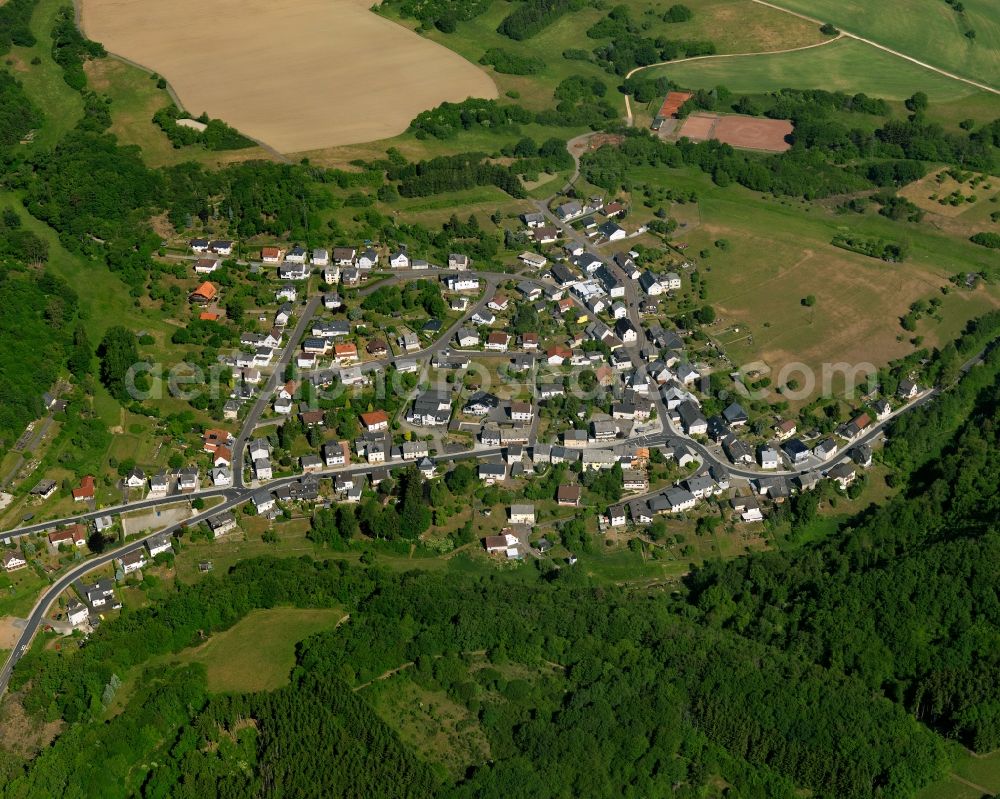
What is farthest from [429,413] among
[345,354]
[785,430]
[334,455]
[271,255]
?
[785,430]

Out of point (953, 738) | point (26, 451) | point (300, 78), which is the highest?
point (300, 78)

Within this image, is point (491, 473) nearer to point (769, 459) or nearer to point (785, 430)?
point (769, 459)

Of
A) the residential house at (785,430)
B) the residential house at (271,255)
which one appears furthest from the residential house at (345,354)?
the residential house at (785,430)

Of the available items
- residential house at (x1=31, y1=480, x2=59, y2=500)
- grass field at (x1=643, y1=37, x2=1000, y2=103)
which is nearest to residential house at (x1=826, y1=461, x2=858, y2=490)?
residential house at (x1=31, y1=480, x2=59, y2=500)

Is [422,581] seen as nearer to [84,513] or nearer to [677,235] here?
[84,513]

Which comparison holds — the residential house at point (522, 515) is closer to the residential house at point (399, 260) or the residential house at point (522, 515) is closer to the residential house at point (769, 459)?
the residential house at point (769, 459)

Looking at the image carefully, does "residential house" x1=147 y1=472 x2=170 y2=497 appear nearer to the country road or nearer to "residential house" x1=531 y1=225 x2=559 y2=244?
"residential house" x1=531 y1=225 x2=559 y2=244

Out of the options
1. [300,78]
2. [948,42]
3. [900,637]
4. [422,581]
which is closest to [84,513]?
[422,581]
